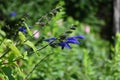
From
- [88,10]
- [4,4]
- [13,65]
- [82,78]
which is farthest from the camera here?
[88,10]

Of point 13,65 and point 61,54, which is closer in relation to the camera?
point 13,65

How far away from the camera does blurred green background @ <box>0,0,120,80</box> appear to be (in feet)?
9.93

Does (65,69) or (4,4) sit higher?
(4,4)

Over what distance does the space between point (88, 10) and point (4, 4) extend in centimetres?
188

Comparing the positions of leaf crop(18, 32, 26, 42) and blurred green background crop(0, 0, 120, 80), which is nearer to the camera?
leaf crop(18, 32, 26, 42)

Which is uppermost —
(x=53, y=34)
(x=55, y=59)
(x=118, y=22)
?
(x=118, y=22)

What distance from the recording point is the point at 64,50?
4441 mm

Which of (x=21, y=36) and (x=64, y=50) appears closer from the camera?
(x=21, y=36)

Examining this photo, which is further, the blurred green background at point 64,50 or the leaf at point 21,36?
the blurred green background at point 64,50

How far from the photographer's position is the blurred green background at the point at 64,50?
3.03 m

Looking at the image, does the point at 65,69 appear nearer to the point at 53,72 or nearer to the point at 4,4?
the point at 53,72

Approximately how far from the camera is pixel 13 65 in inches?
109

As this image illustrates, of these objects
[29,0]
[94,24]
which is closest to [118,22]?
[94,24]

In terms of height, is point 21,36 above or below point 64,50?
below
